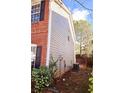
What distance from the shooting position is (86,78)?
7.76 ft

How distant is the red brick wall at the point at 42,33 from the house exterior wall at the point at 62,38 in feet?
0.21

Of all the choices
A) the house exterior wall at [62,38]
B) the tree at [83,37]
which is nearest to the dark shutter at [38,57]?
the house exterior wall at [62,38]

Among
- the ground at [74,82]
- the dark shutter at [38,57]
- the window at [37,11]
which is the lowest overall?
the ground at [74,82]

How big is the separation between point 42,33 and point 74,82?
62cm

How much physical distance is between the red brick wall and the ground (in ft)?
0.94

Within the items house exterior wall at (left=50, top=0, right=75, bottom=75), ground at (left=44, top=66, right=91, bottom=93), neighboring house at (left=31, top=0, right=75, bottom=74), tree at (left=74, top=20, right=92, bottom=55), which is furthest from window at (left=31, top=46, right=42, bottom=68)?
tree at (left=74, top=20, right=92, bottom=55)

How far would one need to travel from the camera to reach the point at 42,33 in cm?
251

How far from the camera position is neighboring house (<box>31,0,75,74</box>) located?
2.42m

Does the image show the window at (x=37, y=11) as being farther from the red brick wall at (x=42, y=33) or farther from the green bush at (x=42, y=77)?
the green bush at (x=42, y=77)

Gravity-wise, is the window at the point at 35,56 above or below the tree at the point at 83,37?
below

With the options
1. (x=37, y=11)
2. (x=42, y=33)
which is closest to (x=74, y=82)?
(x=42, y=33)

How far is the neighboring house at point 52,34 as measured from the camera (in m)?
2.42

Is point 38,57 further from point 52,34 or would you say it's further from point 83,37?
point 83,37
